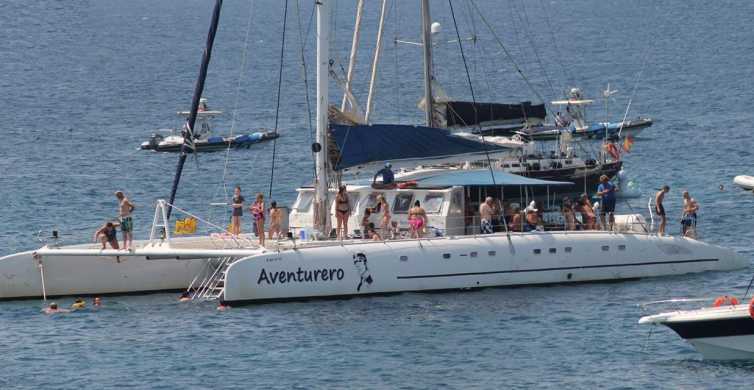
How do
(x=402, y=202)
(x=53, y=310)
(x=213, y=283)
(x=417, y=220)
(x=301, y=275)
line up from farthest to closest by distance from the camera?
(x=402, y=202) < (x=213, y=283) < (x=417, y=220) < (x=53, y=310) < (x=301, y=275)

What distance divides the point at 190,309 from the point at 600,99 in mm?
67681

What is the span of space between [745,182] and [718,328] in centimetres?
3305

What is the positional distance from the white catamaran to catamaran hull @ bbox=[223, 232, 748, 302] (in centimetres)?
3

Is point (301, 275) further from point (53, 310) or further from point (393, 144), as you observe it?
point (53, 310)

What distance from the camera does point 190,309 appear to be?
149 feet

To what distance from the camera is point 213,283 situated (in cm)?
4700

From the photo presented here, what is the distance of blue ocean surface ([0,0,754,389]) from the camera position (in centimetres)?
3981

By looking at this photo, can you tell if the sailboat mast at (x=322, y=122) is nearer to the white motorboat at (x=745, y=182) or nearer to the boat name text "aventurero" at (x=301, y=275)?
the boat name text "aventurero" at (x=301, y=275)

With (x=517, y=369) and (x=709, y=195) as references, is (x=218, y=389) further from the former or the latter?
(x=709, y=195)

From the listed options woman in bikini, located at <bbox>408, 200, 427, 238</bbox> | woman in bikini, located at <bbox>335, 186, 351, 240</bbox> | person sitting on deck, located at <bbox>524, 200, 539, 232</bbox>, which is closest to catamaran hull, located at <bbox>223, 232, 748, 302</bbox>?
person sitting on deck, located at <bbox>524, 200, 539, 232</bbox>

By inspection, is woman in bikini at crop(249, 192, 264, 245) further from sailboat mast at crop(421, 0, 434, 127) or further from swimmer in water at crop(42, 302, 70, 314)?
sailboat mast at crop(421, 0, 434, 127)

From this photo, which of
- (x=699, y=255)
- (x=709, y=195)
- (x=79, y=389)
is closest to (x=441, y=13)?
(x=709, y=195)

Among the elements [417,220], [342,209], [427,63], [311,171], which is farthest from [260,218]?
[311,171]

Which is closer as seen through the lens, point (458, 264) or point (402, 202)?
point (458, 264)
